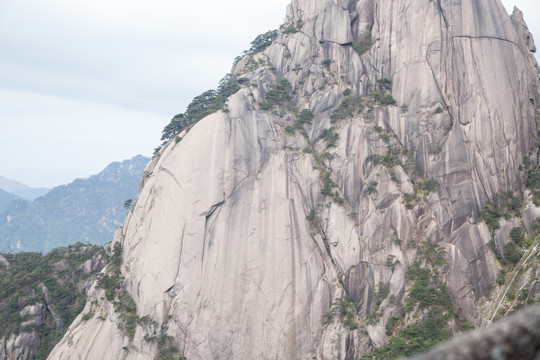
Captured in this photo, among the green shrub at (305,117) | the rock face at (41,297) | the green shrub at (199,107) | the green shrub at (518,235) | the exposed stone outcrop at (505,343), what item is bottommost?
the rock face at (41,297)

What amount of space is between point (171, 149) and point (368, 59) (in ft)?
97.4

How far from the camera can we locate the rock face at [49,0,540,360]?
3931 cm

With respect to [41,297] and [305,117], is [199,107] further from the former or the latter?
[41,297]

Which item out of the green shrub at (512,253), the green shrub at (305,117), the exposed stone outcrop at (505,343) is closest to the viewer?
the exposed stone outcrop at (505,343)

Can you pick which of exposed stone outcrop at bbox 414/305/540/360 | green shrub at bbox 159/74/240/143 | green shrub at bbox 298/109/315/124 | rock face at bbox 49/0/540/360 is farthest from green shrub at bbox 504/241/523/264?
exposed stone outcrop at bbox 414/305/540/360

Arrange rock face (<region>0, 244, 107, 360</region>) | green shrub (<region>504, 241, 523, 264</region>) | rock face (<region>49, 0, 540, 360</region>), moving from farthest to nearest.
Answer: rock face (<region>0, 244, 107, 360</region>) → rock face (<region>49, 0, 540, 360</region>) → green shrub (<region>504, 241, 523, 264</region>)

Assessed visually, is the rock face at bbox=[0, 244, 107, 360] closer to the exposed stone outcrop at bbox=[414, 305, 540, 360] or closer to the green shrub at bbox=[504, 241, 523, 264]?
the green shrub at bbox=[504, 241, 523, 264]

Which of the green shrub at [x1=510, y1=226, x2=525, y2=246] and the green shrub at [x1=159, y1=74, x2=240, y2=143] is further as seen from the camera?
the green shrub at [x1=159, y1=74, x2=240, y2=143]

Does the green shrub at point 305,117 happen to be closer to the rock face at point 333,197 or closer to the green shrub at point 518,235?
the rock face at point 333,197

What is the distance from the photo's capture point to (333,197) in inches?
1770

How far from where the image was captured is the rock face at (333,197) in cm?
3931

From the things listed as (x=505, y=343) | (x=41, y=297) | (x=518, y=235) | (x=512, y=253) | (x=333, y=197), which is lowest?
(x=41, y=297)

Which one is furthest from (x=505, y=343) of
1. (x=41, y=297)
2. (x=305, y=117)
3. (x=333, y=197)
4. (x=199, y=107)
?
(x=41, y=297)

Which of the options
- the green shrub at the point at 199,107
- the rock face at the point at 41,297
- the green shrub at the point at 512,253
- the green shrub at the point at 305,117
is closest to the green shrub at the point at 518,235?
the green shrub at the point at 512,253
